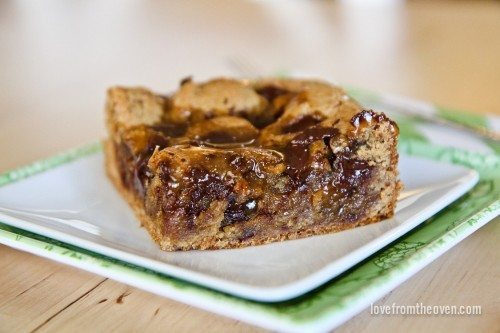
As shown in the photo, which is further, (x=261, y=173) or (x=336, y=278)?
(x=261, y=173)

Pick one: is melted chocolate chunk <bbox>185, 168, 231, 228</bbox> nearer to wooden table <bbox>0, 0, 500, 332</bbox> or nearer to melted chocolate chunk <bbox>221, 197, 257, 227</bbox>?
melted chocolate chunk <bbox>221, 197, 257, 227</bbox>

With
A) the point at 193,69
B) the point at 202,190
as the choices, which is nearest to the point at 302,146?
the point at 202,190

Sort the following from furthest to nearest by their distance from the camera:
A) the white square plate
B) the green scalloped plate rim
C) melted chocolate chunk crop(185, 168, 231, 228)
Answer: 1. melted chocolate chunk crop(185, 168, 231, 228)
2. the white square plate
3. the green scalloped plate rim

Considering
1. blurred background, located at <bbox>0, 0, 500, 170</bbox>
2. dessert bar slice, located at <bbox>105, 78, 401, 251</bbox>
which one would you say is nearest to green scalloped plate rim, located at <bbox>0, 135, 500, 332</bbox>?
dessert bar slice, located at <bbox>105, 78, 401, 251</bbox>

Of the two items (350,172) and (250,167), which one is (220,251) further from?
(350,172)

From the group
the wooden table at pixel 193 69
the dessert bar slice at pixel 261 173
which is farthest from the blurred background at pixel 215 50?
the dessert bar slice at pixel 261 173

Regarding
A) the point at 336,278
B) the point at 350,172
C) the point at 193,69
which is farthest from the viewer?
the point at 193,69

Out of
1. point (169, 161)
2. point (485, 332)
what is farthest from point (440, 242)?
point (169, 161)
